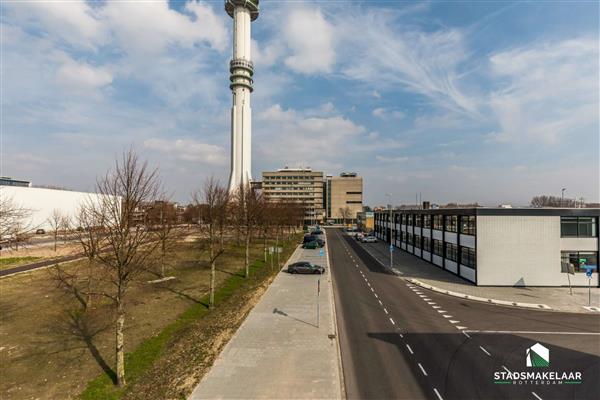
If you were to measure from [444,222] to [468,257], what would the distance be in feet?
18.2

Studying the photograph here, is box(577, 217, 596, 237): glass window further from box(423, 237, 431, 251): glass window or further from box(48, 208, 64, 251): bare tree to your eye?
box(48, 208, 64, 251): bare tree

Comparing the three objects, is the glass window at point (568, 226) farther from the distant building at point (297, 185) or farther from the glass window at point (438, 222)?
the distant building at point (297, 185)

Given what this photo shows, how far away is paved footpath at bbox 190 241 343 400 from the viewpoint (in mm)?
10609

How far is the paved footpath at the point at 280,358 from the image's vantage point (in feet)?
34.8

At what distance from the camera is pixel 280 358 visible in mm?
12938

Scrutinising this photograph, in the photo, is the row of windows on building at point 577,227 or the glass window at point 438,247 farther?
the glass window at point 438,247

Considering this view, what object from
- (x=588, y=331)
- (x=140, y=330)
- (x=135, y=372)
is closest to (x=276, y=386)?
(x=135, y=372)

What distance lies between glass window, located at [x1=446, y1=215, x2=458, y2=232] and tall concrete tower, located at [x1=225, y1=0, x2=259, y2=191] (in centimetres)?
7553

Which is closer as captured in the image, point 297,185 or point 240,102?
point 240,102

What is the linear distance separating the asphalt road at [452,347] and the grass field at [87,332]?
7.20 m

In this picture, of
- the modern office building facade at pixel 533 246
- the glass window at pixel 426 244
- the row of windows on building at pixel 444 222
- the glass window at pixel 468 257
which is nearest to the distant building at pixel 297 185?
the row of windows on building at pixel 444 222

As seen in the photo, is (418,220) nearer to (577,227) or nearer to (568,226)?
(568,226)

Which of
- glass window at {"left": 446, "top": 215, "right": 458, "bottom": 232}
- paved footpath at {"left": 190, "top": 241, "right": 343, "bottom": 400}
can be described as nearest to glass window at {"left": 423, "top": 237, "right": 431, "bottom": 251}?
glass window at {"left": 446, "top": 215, "right": 458, "bottom": 232}

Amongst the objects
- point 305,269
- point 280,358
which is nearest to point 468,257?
point 305,269
